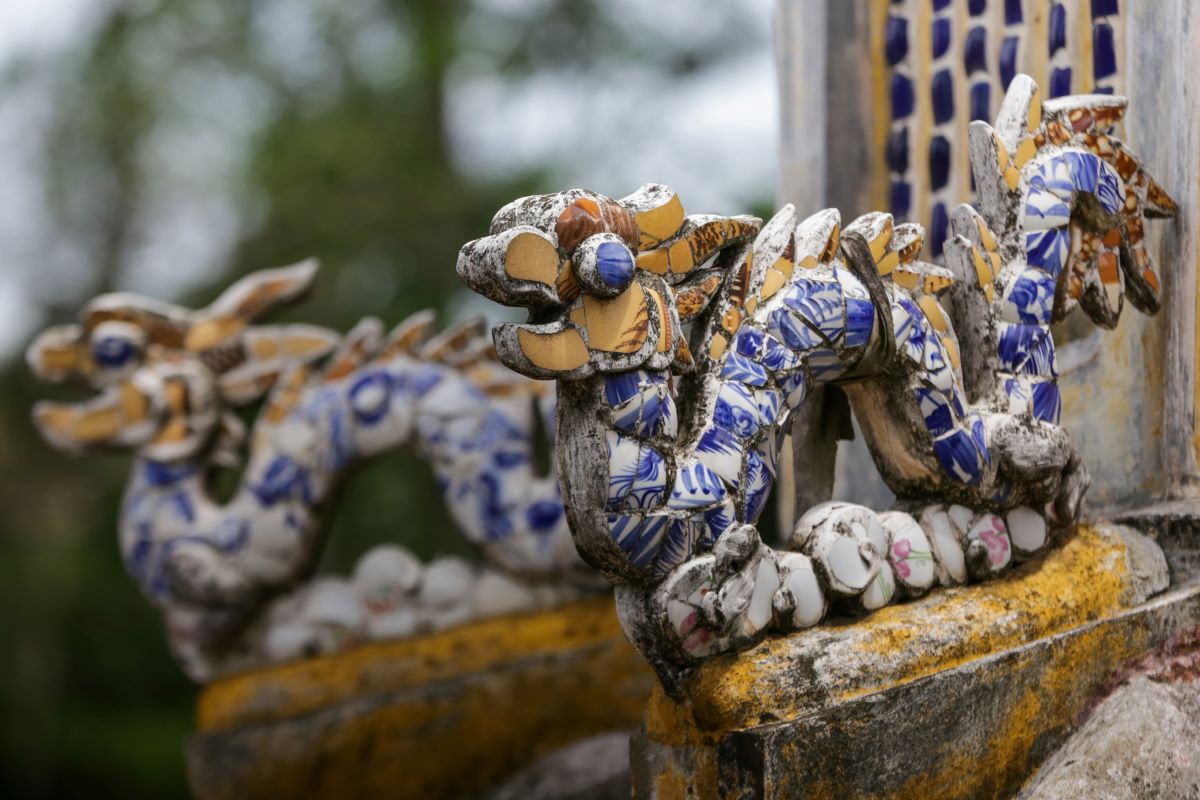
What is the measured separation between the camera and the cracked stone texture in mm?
1772

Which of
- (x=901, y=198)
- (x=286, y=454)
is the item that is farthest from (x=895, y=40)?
(x=286, y=454)

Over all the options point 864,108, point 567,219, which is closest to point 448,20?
point 864,108

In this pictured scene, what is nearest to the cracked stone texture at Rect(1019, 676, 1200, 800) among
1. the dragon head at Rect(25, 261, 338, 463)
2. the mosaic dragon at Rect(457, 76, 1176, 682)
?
the mosaic dragon at Rect(457, 76, 1176, 682)

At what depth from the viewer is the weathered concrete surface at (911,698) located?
160 centimetres

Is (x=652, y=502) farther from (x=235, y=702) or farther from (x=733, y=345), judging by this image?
(x=235, y=702)

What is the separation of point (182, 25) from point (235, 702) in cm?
457

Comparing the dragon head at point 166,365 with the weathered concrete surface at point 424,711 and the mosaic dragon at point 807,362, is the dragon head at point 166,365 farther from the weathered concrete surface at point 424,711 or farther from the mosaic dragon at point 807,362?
the mosaic dragon at point 807,362

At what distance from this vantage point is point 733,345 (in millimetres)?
1745

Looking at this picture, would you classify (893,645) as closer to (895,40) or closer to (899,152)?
(899,152)

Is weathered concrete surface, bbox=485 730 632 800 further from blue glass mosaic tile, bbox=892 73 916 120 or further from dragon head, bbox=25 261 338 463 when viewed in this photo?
blue glass mosaic tile, bbox=892 73 916 120

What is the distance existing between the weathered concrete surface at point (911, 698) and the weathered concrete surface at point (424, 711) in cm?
135

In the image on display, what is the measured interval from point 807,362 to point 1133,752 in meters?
0.68

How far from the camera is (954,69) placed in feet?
9.62

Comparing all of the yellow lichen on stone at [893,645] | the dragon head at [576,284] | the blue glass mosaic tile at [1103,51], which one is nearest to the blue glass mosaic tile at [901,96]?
the blue glass mosaic tile at [1103,51]
